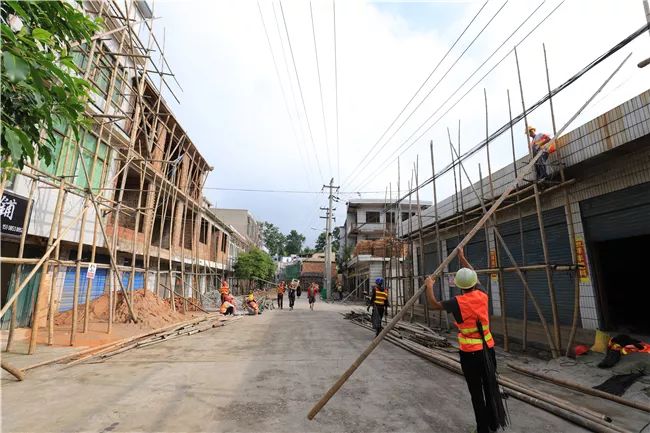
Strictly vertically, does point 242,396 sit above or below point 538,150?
below

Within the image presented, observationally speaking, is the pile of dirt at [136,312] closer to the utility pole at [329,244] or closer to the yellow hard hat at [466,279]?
the yellow hard hat at [466,279]

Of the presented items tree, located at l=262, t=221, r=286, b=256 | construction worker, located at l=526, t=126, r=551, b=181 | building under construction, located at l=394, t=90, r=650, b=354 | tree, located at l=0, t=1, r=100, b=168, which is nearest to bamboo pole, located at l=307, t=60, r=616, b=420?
building under construction, located at l=394, t=90, r=650, b=354

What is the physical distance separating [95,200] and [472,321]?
913cm

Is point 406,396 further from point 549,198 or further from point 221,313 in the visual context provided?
point 221,313

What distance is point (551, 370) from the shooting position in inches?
239

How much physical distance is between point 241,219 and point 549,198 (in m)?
41.3

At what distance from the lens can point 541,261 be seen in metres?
9.09

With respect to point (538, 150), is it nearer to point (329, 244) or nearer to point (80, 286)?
point (80, 286)

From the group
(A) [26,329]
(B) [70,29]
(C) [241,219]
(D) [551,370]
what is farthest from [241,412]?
(C) [241,219]

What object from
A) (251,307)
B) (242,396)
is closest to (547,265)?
(242,396)

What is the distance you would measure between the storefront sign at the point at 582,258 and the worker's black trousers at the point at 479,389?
5.23 metres

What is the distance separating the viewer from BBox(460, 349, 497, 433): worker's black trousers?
3.52 metres

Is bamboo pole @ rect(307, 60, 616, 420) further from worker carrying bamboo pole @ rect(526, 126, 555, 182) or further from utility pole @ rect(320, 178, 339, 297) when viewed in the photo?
utility pole @ rect(320, 178, 339, 297)

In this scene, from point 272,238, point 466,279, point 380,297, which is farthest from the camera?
point 272,238
